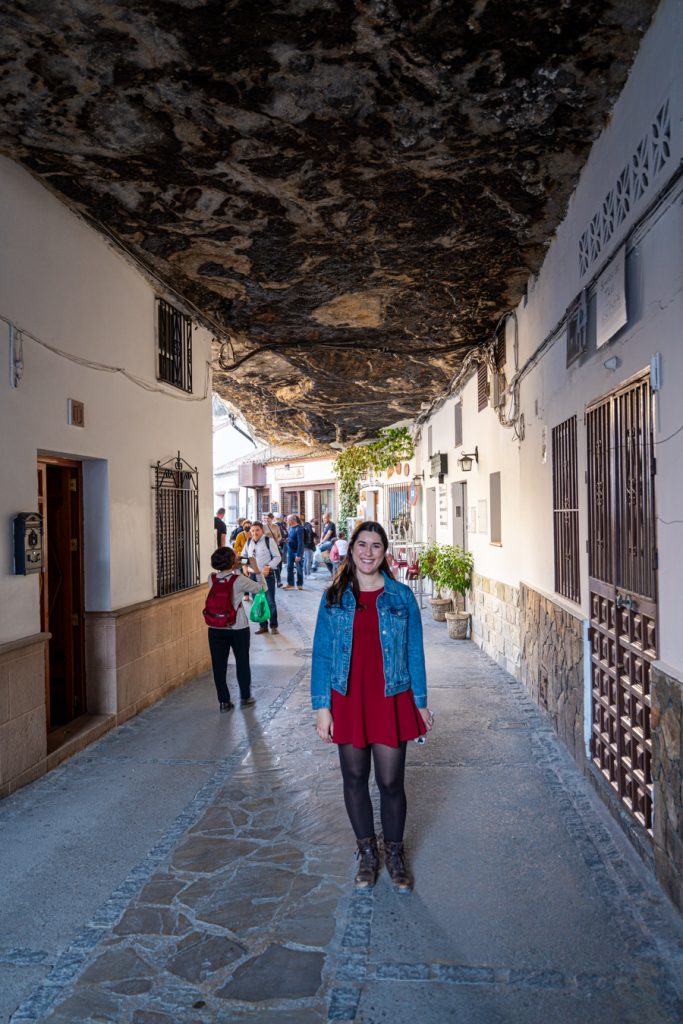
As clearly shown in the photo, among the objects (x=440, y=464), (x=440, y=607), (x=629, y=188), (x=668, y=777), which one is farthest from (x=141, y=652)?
(x=440, y=464)

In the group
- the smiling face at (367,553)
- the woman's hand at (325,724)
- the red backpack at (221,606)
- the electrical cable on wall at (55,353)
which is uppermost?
the electrical cable on wall at (55,353)

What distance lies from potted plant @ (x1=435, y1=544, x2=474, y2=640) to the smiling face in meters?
6.82

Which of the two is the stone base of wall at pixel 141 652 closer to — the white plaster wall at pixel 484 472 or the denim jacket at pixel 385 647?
the denim jacket at pixel 385 647

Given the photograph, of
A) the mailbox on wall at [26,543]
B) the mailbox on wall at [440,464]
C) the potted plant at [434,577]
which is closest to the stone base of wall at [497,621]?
the potted plant at [434,577]

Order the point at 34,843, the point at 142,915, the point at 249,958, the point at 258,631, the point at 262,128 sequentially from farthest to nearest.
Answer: the point at 258,631 < the point at 262,128 < the point at 34,843 < the point at 142,915 < the point at 249,958

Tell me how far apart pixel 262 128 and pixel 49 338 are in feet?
6.61

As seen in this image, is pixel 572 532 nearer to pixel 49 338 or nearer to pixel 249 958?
pixel 249 958

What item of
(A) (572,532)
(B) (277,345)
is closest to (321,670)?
(A) (572,532)

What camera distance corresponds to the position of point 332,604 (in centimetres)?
342

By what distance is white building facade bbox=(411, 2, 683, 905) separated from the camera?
3131 millimetres

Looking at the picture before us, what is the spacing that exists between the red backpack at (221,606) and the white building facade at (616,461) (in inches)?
102

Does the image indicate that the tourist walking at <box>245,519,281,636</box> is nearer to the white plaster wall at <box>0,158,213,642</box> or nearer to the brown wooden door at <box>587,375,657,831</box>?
the white plaster wall at <box>0,158,213,642</box>

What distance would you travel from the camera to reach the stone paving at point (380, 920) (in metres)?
2.55

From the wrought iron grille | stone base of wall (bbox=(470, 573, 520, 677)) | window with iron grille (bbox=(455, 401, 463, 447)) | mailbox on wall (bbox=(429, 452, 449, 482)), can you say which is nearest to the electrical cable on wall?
the wrought iron grille
